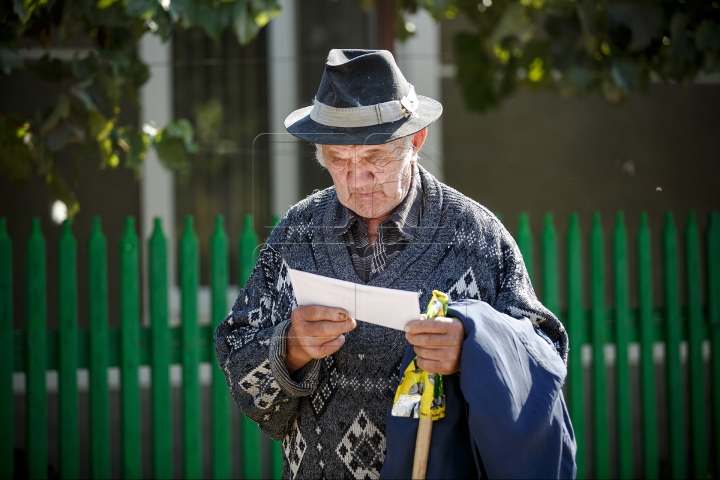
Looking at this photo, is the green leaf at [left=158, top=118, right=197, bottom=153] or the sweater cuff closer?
the sweater cuff

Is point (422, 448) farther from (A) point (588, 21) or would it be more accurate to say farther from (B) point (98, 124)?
(A) point (588, 21)

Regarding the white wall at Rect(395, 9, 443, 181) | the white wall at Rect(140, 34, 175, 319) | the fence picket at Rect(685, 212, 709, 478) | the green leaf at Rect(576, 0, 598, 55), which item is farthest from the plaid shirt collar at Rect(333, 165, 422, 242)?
the white wall at Rect(140, 34, 175, 319)

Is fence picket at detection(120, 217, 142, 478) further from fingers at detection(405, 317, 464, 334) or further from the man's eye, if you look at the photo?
fingers at detection(405, 317, 464, 334)

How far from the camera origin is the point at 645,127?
5.41 meters

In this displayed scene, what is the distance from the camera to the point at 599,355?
4.05 metres

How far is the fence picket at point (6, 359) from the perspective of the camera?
3.54 meters

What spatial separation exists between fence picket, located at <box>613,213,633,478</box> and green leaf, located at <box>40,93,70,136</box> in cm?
278

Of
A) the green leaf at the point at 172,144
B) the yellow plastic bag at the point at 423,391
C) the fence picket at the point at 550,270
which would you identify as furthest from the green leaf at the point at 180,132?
the yellow plastic bag at the point at 423,391

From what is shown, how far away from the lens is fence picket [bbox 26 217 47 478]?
3.58 meters

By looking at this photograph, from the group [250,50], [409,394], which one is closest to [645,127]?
[250,50]

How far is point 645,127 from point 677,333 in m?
A: 1.82

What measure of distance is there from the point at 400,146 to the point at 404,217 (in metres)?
0.17

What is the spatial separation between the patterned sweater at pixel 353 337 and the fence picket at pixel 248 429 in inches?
73.9

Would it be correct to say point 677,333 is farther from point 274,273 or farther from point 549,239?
point 274,273
